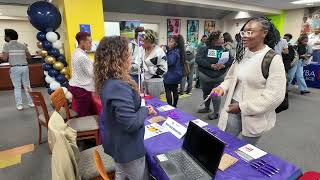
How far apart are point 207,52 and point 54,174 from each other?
263 centimetres

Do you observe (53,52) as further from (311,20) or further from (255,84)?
(311,20)

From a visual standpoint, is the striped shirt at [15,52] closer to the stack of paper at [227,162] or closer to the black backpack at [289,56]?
the stack of paper at [227,162]

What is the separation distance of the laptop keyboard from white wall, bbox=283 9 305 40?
1065 cm

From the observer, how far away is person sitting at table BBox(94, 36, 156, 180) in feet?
3.49

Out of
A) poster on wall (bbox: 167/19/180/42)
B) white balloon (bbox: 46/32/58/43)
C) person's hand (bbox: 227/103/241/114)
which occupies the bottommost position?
person's hand (bbox: 227/103/241/114)

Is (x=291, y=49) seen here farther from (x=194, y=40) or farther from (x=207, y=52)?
(x=194, y=40)

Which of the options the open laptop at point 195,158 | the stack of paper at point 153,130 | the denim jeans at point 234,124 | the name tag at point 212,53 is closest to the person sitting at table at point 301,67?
the name tag at point 212,53

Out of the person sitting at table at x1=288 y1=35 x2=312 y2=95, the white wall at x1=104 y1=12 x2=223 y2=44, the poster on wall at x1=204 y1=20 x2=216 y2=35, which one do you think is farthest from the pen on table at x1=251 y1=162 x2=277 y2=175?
the poster on wall at x1=204 y1=20 x2=216 y2=35

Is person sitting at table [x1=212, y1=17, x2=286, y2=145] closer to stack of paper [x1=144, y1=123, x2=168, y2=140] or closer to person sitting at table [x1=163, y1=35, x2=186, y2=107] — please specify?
stack of paper [x1=144, y1=123, x2=168, y2=140]

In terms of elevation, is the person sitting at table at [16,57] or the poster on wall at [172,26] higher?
the poster on wall at [172,26]

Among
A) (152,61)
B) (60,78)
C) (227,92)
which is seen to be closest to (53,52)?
(60,78)

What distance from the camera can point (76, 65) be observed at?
2.74m

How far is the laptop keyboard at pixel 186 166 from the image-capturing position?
110cm

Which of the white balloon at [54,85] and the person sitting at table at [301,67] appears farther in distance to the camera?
the person sitting at table at [301,67]
